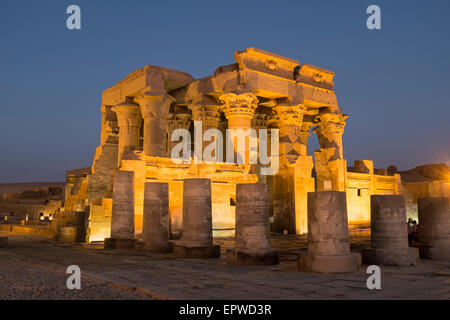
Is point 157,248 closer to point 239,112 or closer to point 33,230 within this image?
point 239,112

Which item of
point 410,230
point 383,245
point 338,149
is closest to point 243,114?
point 338,149

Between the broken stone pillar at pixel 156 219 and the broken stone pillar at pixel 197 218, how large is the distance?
1.20m

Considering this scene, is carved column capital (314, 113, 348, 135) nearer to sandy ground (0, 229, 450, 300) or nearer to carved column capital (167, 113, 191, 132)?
carved column capital (167, 113, 191, 132)

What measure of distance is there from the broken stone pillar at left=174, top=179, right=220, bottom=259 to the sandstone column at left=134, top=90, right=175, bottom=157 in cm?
958

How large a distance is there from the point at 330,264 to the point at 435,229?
3995 mm

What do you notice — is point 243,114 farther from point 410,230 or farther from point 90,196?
point 410,230

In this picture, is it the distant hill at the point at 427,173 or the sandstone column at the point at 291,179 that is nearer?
the sandstone column at the point at 291,179

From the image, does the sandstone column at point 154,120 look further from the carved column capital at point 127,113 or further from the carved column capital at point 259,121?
the carved column capital at point 259,121

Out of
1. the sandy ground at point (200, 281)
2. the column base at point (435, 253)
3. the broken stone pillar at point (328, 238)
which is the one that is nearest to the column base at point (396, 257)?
the sandy ground at point (200, 281)

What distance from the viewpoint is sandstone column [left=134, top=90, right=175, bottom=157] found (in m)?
20.9

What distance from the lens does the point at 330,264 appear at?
795 centimetres

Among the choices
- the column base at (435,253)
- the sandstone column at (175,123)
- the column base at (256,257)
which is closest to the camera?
the column base at (256,257)

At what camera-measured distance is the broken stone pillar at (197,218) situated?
443 inches

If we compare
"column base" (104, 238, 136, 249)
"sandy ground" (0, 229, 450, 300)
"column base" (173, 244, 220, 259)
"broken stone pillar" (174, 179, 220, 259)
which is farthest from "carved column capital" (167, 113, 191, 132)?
"sandy ground" (0, 229, 450, 300)
